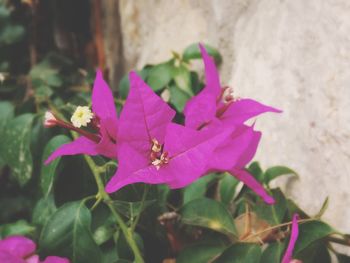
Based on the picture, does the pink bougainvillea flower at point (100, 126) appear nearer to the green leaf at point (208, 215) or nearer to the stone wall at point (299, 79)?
the green leaf at point (208, 215)

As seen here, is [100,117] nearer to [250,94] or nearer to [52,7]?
[250,94]

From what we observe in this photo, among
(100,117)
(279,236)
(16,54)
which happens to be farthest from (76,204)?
(16,54)

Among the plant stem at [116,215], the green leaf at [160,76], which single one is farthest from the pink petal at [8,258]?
the green leaf at [160,76]

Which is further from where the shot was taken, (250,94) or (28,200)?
(28,200)

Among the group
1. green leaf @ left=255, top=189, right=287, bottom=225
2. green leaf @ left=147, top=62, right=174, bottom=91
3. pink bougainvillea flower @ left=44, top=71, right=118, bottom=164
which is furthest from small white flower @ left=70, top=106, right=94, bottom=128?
green leaf @ left=147, top=62, right=174, bottom=91

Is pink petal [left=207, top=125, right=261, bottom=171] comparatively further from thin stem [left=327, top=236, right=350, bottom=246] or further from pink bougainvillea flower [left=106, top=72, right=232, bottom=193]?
thin stem [left=327, top=236, right=350, bottom=246]

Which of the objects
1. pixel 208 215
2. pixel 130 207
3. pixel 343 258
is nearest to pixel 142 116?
pixel 130 207
